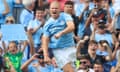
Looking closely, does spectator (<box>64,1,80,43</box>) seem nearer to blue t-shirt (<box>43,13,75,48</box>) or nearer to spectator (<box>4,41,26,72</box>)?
blue t-shirt (<box>43,13,75,48</box>)

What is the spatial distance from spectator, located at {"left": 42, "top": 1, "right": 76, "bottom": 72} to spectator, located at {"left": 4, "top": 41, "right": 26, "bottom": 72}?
0.34 m

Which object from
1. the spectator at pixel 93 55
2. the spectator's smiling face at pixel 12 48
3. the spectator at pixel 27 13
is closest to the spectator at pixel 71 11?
the spectator at pixel 93 55

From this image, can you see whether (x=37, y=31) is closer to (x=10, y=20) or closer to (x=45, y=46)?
(x=45, y=46)

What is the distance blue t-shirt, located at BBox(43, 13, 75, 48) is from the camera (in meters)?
2.95

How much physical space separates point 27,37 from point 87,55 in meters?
0.81

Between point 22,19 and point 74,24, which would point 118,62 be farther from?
point 22,19

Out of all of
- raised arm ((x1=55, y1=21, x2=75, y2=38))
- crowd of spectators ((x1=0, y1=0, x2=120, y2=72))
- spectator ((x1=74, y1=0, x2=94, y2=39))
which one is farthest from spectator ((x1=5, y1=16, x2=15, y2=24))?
spectator ((x1=74, y1=0, x2=94, y2=39))

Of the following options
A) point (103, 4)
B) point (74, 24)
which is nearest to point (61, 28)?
point (74, 24)

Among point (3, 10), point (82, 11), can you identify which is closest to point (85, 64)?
point (82, 11)

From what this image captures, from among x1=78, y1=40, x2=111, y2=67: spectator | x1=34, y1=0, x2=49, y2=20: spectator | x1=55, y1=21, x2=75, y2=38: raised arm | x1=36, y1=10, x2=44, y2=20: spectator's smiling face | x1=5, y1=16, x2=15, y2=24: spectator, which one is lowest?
x1=78, y1=40, x2=111, y2=67: spectator

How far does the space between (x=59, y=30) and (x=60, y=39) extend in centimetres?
12

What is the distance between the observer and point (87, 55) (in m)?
2.96

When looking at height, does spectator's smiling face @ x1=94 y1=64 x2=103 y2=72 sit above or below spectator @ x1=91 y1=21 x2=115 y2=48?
below

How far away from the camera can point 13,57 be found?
297cm
